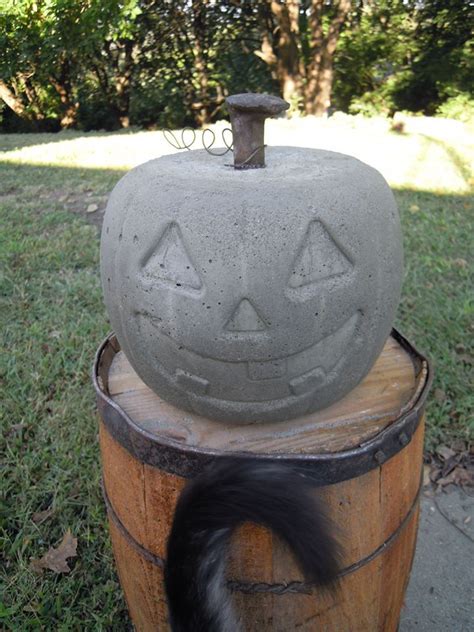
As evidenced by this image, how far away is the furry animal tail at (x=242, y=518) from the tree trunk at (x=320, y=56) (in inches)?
381

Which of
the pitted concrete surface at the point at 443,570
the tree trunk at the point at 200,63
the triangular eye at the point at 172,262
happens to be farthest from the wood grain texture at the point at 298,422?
the tree trunk at the point at 200,63

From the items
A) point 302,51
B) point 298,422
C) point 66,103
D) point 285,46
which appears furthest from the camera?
point 66,103

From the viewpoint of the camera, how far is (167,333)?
50.8 inches

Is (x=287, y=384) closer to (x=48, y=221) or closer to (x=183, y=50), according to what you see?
(x=48, y=221)

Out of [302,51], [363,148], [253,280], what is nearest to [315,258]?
[253,280]

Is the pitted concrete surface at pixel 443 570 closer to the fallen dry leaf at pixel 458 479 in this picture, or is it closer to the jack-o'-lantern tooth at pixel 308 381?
the fallen dry leaf at pixel 458 479

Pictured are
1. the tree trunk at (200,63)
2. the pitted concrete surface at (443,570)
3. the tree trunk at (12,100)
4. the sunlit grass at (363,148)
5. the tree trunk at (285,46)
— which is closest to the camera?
the pitted concrete surface at (443,570)

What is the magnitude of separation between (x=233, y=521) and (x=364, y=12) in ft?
42.1

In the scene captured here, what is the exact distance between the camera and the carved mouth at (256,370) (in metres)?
1.29

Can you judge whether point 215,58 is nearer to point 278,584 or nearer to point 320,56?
point 320,56

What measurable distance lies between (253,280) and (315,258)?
0.48ft

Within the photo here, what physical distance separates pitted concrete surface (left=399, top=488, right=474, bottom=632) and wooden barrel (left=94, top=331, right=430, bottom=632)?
→ 365 millimetres

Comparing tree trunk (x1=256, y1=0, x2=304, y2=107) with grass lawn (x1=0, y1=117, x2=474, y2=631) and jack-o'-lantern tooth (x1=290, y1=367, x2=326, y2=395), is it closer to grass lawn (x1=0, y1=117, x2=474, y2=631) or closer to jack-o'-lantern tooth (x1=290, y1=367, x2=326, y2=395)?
grass lawn (x1=0, y1=117, x2=474, y2=631)

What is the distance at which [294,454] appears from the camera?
1.23 metres
